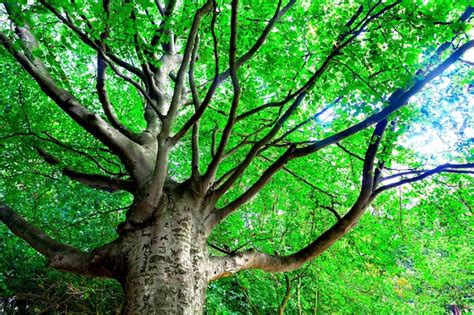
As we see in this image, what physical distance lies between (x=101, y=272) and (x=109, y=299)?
224 inches

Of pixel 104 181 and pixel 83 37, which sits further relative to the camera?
pixel 104 181

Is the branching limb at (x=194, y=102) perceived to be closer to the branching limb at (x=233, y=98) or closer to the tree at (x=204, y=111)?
the tree at (x=204, y=111)

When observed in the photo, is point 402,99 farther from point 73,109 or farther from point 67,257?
point 67,257

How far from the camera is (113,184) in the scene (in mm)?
3891

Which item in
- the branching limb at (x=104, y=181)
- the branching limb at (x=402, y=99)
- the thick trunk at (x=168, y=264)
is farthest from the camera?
the branching limb at (x=104, y=181)

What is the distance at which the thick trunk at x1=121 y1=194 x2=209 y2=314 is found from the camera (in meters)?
2.53

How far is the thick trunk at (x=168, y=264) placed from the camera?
253cm

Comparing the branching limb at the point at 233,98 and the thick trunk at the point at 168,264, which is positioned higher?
the branching limb at the point at 233,98

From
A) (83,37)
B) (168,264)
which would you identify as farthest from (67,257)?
(83,37)

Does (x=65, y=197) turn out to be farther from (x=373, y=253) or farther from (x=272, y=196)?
(x=373, y=253)

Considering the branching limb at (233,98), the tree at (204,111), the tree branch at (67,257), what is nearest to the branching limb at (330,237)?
the tree at (204,111)

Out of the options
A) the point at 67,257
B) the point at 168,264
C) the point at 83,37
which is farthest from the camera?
the point at 83,37

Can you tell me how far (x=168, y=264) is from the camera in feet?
8.85

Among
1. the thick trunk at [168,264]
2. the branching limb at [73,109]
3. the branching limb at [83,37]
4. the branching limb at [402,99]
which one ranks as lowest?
the thick trunk at [168,264]
